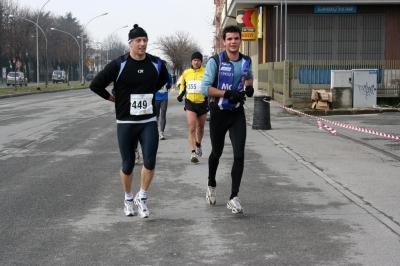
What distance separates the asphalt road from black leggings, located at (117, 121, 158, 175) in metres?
0.60

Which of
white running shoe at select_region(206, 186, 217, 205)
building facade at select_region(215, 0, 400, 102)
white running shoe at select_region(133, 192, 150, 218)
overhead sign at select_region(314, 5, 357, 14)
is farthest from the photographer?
building facade at select_region(215, 0, 400, 102)

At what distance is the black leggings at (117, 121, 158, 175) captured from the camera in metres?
6.85

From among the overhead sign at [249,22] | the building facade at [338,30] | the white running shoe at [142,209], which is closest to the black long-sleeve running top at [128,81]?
the white running shoe at [142,209]

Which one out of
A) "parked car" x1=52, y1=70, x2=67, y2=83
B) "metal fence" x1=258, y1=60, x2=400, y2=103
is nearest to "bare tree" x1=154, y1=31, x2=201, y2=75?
"parked car" x1=52, y1=70, x2=67, y2=83

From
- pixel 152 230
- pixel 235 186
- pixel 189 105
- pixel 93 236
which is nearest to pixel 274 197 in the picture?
pixel 235 186

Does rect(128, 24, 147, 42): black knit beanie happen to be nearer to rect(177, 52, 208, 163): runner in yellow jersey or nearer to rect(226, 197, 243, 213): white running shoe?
rect(226, 197, 243, 213): white running shoe

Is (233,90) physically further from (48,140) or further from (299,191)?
(48,140)

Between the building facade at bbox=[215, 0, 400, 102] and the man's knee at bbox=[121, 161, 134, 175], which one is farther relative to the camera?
the building facade at bbox=[215, 0, 400, 102]

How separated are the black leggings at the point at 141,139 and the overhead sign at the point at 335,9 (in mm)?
28949

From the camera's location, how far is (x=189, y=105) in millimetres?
11375

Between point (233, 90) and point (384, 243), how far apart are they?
2254 millimetres

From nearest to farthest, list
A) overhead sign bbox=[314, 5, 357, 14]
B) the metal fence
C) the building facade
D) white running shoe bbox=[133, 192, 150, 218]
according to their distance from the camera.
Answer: white running shoe bbox=[133, 192, 150, 218], the metal fence, overhead sign bbox=[314, 5, 357, 14], the building facade

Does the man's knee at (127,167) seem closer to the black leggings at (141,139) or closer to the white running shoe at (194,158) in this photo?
the black leggings at (141,139)

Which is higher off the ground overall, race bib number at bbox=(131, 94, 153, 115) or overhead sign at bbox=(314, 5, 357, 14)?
overhead sign at bbox=(314, 5, 357, 14)
